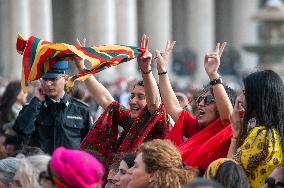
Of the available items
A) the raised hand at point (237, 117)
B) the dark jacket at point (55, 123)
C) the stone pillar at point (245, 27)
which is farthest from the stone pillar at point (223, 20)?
the raised hand at point (237, 117)

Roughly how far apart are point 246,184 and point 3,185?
1693 millimetres

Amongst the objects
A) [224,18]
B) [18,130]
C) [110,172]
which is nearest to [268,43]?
[224,18]

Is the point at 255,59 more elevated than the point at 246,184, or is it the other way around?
the point at 246,184

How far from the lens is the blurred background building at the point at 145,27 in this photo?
1490 inches

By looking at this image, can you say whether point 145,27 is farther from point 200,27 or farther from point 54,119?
point 54,119

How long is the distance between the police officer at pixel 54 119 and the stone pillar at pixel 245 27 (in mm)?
42812

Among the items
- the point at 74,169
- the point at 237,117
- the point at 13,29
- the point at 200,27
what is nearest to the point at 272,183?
the point at 237,117

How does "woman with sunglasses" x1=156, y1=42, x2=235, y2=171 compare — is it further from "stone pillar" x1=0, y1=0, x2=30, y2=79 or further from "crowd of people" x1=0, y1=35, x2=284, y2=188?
"stone pillar" x1=0, y1=0, x2=30, y2=79

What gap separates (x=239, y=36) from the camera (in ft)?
177

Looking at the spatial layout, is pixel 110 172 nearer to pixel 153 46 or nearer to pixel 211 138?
pixel 211 138

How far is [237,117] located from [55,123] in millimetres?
2844

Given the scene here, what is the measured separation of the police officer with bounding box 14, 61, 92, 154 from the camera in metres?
9.51

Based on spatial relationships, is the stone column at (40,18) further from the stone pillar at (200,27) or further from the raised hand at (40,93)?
the raised hand at (40,93)

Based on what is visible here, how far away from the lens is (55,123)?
9.57 meters
